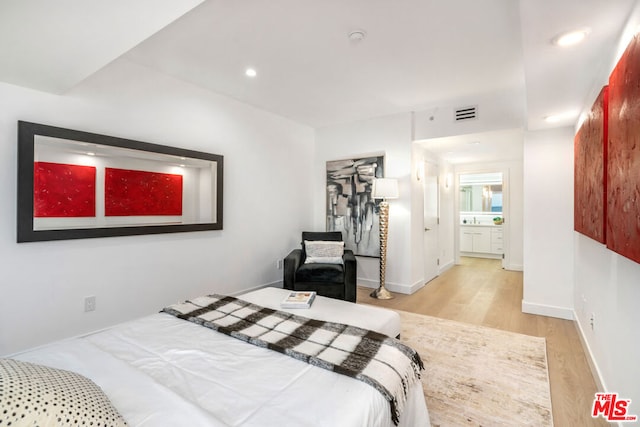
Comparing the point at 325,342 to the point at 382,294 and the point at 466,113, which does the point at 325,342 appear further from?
the point at 466,113

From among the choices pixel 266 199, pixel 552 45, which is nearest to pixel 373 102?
pixel 266 199

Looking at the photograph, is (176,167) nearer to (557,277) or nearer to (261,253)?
(261,253)

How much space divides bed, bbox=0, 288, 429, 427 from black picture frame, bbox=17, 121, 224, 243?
132 cm

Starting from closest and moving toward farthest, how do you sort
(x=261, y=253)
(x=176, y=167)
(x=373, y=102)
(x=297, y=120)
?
(x=176, y=167) → (x=373, y=102) → (x=261, y=253) → (x=297, y=120)

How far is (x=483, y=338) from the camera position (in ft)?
9.11

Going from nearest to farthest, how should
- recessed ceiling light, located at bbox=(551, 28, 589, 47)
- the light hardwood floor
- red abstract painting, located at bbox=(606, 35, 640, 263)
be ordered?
red abstract painting, located at bbox=(606, 35, 640, 263) → recessed ceiling light, located at bbox=(551, 28, 589, 47) → the light hardwood floor

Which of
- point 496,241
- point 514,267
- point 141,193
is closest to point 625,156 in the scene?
point 141,193

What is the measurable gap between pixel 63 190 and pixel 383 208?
3.40m

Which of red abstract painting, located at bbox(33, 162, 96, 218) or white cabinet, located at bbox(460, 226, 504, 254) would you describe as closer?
red abstract painting, located at bbox(33, 162, 96, 218)

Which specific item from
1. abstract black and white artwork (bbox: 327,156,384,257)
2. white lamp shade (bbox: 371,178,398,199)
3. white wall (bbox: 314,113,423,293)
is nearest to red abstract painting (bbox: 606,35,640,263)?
white lamp shade (bbox: 371,178,398,199)

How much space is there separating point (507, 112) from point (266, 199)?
3200 millimetres

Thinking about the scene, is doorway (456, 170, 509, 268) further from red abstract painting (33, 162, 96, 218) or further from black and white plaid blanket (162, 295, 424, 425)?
red abstract painting (33, 162, 96, 218)

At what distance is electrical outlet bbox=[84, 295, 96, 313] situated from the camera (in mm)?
2588

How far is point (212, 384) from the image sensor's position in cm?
120
